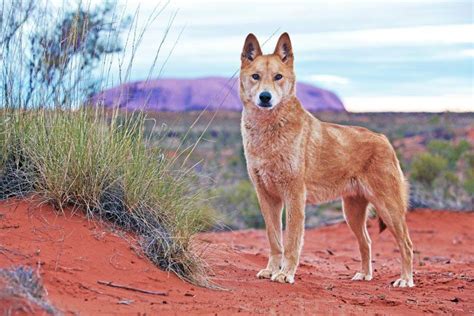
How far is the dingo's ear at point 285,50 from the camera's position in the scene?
8.95m

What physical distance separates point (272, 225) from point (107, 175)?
6.24ft

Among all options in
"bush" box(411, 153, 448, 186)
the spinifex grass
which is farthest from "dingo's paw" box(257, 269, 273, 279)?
"bush" box(411, 153, 448, 186)

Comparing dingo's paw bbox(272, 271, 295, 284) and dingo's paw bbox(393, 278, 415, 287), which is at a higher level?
dingo's paw bbox(272, 271, 295, 284)

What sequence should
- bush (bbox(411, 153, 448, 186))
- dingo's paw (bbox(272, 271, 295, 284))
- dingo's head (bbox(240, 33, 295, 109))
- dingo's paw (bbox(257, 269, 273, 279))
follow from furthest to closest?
bush (bbox(411, 153, 448, 186)), dingo's paw (bbox(257, 269, 273, 279)), dingo's head (bbox(240, 33, 295, 109)), dingo's paw (bbox(272, 271, 295, 284))

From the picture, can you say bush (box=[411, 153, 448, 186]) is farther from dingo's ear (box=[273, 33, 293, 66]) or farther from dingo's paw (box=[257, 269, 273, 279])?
dingo's paw (box=[257, 269, 273, 279])

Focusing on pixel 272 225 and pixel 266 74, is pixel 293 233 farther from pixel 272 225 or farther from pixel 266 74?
pixel 266 74

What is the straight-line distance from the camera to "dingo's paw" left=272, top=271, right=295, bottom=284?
8461 mm

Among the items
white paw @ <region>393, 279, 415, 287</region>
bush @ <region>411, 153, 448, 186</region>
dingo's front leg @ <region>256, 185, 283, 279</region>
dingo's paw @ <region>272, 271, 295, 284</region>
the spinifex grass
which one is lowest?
bush @ <region>411, 153, 448, 186</region>

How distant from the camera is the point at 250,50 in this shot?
898 cm

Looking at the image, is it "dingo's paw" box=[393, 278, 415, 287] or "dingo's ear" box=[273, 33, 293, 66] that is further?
"dingo's paw" box=[393, 278, 415, 287]

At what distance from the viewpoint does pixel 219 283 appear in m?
8.02

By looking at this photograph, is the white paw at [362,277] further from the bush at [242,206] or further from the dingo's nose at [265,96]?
the bush at [242,206]

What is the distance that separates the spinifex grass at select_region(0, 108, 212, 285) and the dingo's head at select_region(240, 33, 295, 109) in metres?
1.05

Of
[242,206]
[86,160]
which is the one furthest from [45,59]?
[242,206]
